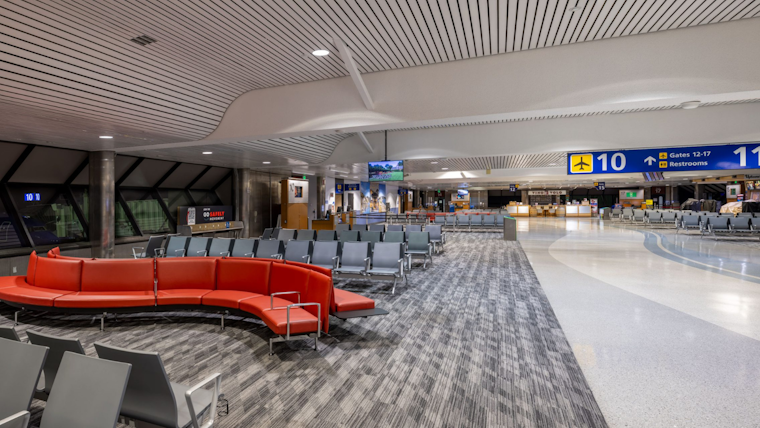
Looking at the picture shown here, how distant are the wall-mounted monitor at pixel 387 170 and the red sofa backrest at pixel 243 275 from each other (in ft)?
Result: 21.1

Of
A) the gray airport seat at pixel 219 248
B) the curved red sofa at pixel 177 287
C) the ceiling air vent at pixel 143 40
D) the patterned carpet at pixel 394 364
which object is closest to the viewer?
the patterned carpet at pixel 394 364

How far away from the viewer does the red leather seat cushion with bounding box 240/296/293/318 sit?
430 centimetres

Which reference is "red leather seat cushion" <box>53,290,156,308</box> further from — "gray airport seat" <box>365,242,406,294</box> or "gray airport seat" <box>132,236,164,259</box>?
"gray airport seat" <box>365,242,406,294</box>

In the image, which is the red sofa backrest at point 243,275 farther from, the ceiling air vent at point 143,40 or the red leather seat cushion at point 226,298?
the ceiling air vent at point 143,40

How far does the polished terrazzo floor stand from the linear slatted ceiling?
372 cm

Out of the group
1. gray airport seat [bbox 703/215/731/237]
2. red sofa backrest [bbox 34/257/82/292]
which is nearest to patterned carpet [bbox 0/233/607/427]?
red sofa backrest [bbox 34/257/82/292]

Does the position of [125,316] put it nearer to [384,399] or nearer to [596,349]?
[384,399]

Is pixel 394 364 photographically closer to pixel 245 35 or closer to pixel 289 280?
pixel 289 280

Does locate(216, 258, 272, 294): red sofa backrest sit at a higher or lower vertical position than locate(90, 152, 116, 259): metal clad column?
lower

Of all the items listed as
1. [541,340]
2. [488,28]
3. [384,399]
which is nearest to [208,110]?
[488,28]

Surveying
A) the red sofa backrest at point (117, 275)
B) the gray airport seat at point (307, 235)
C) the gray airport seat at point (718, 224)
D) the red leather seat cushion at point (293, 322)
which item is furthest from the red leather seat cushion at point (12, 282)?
the gray airport seat at point (718, 224)

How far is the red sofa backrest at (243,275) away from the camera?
198 inches

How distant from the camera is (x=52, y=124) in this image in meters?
6.75

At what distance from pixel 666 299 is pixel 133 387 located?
7.03m
